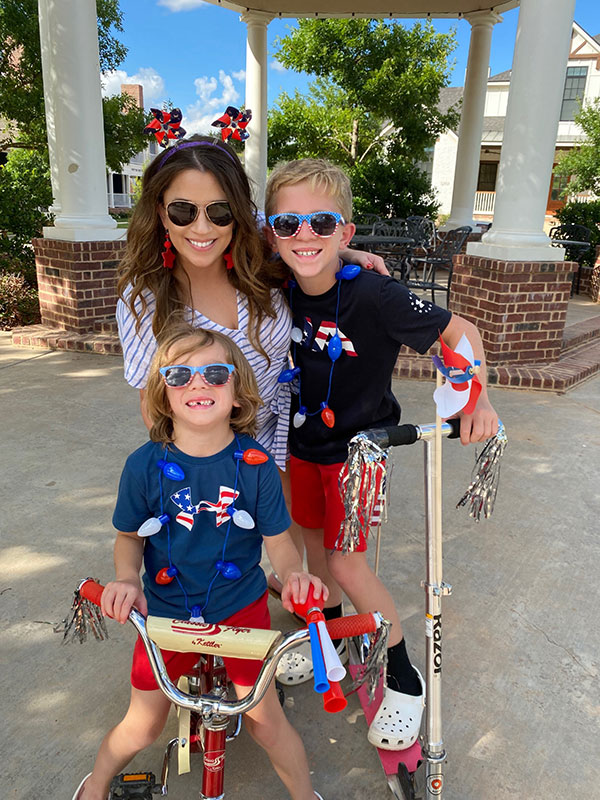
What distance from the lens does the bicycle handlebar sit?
1.13 m

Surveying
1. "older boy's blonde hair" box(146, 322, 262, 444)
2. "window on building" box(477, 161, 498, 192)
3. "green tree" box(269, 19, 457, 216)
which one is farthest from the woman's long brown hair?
"window on building" box(477, 161, 498, 192)

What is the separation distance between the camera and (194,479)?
4.96 ft

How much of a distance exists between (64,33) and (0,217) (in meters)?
2.18

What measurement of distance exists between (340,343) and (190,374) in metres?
0.52

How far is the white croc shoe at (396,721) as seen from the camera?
1.75 m

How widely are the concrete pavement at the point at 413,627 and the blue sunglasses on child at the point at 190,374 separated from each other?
1.13 meters

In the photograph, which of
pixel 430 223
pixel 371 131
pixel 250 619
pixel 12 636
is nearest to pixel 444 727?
pixel 250 619

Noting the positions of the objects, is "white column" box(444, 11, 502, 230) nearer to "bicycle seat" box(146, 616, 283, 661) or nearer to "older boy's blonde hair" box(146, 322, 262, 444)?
"older boy's blonde hair" box(146, 322, 262, 444)

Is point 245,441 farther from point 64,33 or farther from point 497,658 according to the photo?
point 64,33

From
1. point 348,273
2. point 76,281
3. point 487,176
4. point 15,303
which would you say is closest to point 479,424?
point 348,273

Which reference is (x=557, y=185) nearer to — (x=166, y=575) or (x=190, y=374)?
(x=190, y=374)

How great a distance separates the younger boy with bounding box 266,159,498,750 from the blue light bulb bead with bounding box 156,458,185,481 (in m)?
0.50

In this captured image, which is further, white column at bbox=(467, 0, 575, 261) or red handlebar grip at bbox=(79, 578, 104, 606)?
white column at bbox=(467, 0, 575, 261)

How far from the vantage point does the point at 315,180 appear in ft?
5.70
